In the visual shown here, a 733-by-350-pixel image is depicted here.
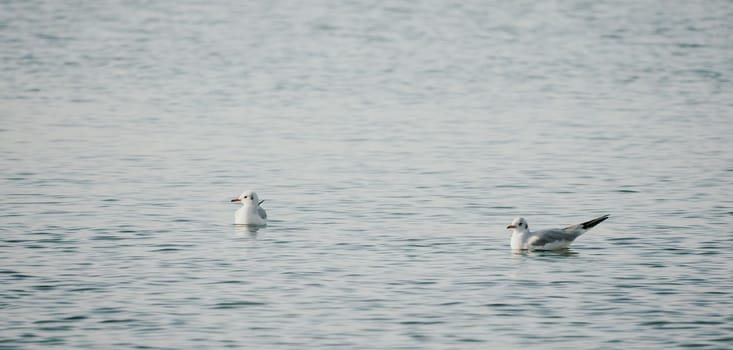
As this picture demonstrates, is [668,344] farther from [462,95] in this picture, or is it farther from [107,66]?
[107,66]

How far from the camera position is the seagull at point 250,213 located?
20500 mm

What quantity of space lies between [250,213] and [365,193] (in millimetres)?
3296

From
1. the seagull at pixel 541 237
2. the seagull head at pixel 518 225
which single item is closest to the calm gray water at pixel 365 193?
the seagull at pixel 541 237

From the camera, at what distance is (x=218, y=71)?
42.2 m

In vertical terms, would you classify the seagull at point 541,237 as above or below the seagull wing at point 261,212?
below

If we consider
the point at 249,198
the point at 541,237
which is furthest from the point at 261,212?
the point at 541,237

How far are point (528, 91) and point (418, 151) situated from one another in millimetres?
10048

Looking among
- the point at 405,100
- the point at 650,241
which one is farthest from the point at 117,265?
the point at 405,100

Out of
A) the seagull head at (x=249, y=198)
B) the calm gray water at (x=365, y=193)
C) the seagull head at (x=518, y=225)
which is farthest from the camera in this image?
the seagull head at (x=249, y=198)

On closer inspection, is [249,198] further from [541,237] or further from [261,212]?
[541,237]

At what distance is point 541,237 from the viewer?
62.2 feet

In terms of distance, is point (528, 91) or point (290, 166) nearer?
point (290, 166)

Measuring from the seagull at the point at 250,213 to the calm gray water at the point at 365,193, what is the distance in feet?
0.52

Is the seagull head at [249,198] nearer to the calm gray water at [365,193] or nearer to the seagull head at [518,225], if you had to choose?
the calm gray water at [365,193]
